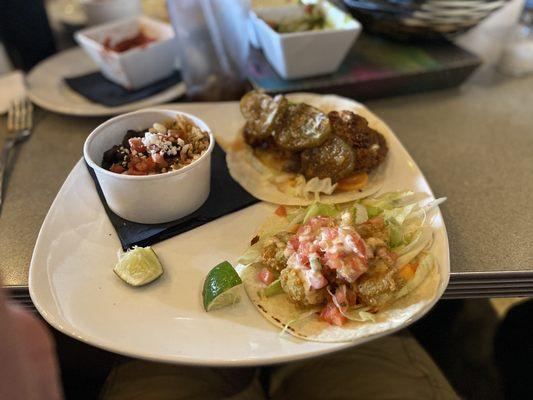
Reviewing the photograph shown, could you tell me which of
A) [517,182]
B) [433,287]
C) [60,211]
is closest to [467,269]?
[433,287]

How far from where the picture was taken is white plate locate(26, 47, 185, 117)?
6.75 ft

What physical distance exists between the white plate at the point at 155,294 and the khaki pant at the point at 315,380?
1.47ft

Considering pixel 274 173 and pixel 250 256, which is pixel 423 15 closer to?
pixel 274 173

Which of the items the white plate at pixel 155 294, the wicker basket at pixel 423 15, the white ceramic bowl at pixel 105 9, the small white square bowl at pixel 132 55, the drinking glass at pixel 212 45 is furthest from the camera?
the white ceramic bowl at pixel 105 9

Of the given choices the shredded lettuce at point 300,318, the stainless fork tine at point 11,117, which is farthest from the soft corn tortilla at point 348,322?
the stainless fork tine at point 11,117

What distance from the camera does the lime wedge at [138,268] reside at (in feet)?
4.18

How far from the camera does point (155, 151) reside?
148 cm

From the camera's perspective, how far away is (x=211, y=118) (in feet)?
6.40

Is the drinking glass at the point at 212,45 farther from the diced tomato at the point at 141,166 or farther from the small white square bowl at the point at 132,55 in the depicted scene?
the diced tomato at the point at 141,166

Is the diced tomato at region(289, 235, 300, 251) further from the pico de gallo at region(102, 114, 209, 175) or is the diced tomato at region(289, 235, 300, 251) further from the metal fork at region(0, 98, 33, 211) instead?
the metal fork at region(0, 98, 33, 211)

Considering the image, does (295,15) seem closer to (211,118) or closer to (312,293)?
(211,118)

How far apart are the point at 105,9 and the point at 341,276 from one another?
2208 mm

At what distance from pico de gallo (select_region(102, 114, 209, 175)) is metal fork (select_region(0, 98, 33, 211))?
0.61 m

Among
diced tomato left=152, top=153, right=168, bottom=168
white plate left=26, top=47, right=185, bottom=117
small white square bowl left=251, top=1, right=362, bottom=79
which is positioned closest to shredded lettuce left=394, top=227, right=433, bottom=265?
diced tomato left=152, top=153, right=168, bottom=168
